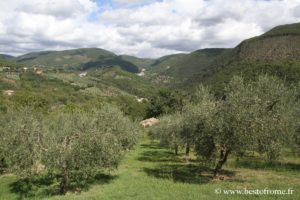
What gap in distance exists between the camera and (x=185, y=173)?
124ft

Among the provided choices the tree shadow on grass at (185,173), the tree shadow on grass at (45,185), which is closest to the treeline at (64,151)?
the tree shadow on grass at (45,185)

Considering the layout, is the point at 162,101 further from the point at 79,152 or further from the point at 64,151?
the point at 64,151

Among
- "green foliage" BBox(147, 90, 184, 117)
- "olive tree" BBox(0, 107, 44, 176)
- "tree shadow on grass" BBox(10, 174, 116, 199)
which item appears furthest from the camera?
"green foliage" BBox(147, 90, 184, 117)

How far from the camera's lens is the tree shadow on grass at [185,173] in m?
33.4

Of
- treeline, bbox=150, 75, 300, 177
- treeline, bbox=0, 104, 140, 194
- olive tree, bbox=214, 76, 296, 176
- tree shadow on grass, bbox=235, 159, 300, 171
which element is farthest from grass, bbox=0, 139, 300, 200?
olive tree, bbox=214, 76, 296, 176

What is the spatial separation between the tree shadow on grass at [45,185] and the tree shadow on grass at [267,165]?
17956 millimetres

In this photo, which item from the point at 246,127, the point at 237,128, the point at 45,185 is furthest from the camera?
the point at 45,185

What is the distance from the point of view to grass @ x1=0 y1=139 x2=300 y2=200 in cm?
2620

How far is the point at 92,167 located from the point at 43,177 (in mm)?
10376

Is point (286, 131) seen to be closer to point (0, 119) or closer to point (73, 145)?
point (73, 145)

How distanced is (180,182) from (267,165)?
16288 millimetres

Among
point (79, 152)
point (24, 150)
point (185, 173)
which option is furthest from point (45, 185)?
point (185, 173)

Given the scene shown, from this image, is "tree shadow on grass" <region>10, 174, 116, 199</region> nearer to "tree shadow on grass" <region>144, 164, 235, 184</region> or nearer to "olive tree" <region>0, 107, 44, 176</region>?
"olive tree" <region>0, 107, 44, 176</region>

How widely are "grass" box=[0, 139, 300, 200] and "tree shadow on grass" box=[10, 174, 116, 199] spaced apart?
0.64 feet
